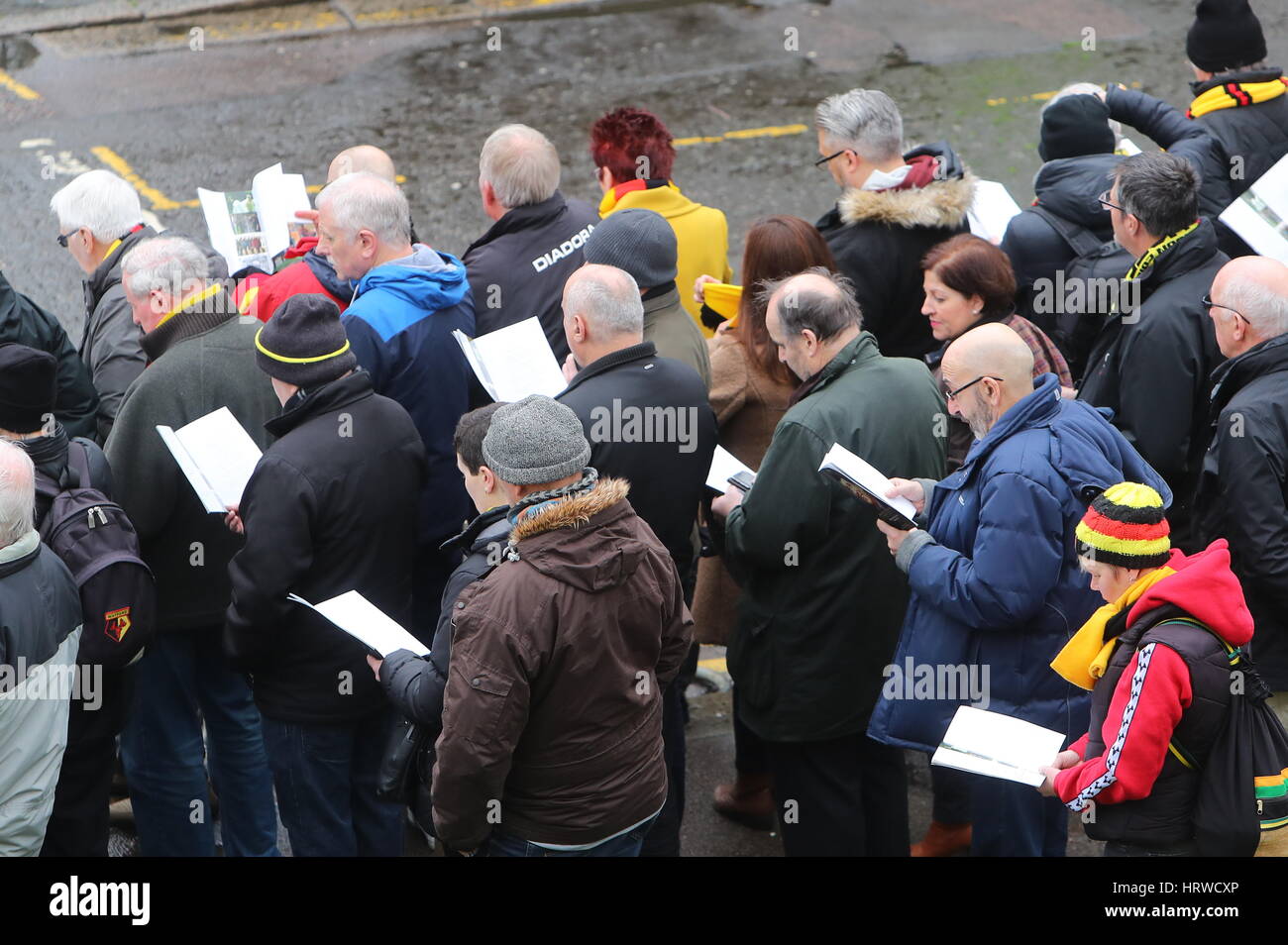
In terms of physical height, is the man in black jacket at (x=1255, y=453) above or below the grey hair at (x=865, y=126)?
below

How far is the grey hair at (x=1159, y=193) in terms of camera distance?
198 inches

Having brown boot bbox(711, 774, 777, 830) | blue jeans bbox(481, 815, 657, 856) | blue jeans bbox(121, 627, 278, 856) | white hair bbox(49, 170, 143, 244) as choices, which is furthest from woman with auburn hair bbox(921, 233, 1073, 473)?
white hair bbox(49, 170, 143, 244)

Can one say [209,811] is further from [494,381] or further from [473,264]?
[473,264]

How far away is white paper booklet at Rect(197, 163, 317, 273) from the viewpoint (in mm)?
5641

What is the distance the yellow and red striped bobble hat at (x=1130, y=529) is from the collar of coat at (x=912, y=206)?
7.15 ft

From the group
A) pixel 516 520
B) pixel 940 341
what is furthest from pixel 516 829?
pixel 940 341

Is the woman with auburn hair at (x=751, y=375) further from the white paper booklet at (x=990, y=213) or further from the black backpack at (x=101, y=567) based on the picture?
the black backpack at (x=101, y=567)

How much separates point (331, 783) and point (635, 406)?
1.49m

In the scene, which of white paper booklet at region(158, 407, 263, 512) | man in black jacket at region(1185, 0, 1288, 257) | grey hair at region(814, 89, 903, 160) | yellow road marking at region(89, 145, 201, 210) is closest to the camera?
white paper booklet at region(158, 407, 263, 512)

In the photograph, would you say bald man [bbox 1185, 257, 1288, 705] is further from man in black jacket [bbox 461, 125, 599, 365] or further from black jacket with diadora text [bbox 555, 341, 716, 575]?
man in black jacket [bbox 461, 125, 599, 365]

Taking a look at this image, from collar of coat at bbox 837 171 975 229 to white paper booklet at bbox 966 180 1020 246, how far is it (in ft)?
0.93

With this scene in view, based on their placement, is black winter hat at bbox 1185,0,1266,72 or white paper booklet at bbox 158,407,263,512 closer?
white paper booklet at bbox 158,407,263,512

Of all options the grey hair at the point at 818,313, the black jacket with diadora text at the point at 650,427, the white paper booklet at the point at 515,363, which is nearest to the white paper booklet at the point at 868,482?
the grey hair at the point at 818,313

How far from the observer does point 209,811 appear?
5027 millimetres
